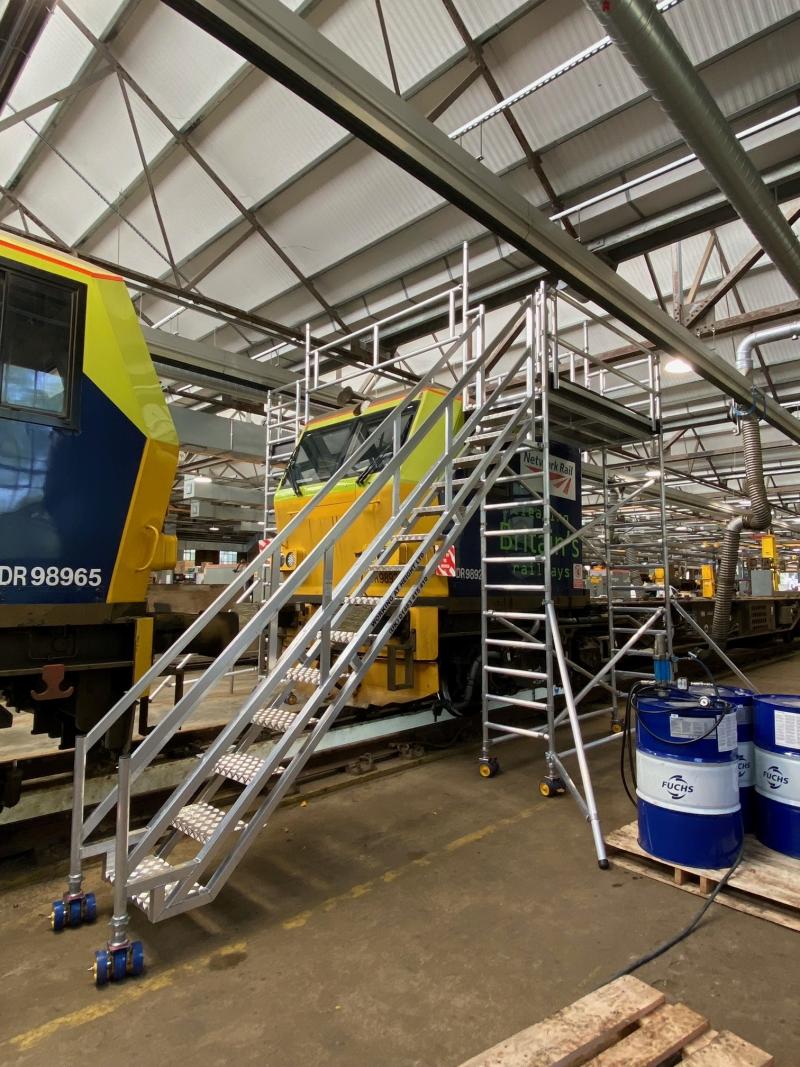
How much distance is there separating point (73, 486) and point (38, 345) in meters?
0.73

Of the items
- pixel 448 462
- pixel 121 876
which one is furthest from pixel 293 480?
pixel 121 876

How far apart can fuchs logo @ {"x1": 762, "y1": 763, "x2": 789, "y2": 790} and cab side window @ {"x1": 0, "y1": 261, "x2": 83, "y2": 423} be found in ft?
13.6

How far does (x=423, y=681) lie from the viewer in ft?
15.1

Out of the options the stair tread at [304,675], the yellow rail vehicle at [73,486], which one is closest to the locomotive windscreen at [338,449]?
the stair tread at [304,675]

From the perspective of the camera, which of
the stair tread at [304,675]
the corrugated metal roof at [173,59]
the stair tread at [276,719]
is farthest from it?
the corrugated metal roof at [173,59]

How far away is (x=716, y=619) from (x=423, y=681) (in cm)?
540

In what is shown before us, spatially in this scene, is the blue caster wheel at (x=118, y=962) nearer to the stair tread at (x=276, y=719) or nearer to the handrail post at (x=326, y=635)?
A: the stair tread at (x=276, y=719)

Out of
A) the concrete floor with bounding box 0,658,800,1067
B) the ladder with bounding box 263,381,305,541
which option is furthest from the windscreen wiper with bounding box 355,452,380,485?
the concrete floor with bounding box 0,658,800,1067

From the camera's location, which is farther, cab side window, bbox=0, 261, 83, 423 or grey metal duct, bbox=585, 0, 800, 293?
cab side window, bbox=0, 261, 83, 423

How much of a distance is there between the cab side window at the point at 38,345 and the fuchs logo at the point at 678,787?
11.8ft

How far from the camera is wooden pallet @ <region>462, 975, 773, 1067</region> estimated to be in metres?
1.77

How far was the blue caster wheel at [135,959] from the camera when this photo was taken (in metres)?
2.32

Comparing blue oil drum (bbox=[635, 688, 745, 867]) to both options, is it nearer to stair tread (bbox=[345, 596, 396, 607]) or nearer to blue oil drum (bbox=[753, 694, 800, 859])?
blue oil drum (bbox=[753, 694, 800, 859])

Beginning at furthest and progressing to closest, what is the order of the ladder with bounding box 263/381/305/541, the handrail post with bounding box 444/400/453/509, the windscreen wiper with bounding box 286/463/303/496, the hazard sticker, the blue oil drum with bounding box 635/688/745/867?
the ladder with bounding box 263/381/305/541, the windscreen wiper with bounding box 286/463/303/496, the hazard sticker, the handrail post with bounding box 444/400/453/509, the blue oil drum with bounding box 635/688/745/867
